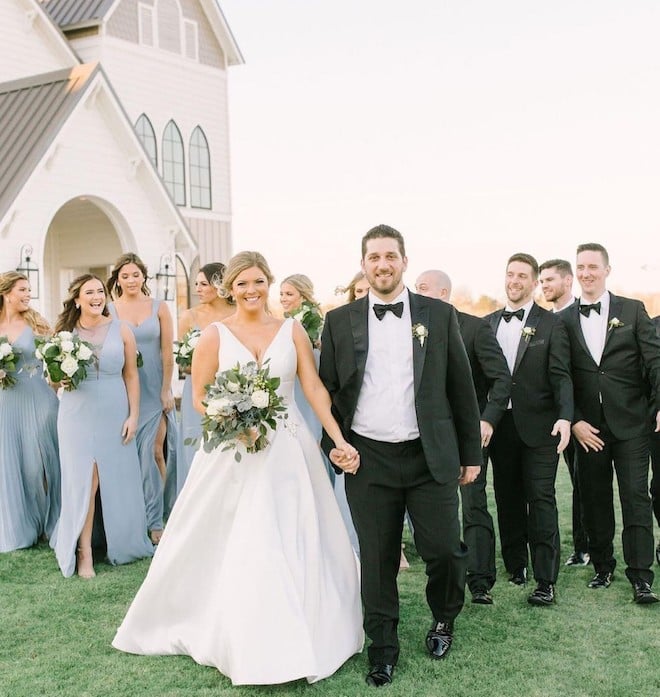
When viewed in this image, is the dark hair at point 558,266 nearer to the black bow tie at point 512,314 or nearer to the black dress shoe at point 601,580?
the black bow tie at point 512,314

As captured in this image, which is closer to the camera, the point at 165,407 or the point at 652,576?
the point at 652,576

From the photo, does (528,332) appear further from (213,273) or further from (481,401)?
(213,273)

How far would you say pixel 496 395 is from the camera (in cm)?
606

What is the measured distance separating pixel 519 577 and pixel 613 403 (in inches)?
58.9

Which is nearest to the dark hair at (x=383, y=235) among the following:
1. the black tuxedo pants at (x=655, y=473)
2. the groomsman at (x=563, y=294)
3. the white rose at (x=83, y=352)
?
the groomsman at (x=563, y=294)

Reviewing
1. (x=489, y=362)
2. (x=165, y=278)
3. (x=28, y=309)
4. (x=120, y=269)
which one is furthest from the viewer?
(x=165, y=278)

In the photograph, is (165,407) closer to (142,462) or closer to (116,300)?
(142,462)

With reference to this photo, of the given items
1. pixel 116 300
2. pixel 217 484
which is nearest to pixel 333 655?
pixel 217 484

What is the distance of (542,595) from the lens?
6.18 metres

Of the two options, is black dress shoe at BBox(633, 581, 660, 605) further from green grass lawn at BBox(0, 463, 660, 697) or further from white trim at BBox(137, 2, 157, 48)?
white trim at BBox(137, 2, 157, 48)

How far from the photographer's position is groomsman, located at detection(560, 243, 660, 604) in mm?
6285

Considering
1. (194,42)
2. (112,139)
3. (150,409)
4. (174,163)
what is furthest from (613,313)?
(194,42)

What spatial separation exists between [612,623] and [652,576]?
2.32 ft

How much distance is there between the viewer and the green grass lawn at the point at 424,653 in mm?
4773
